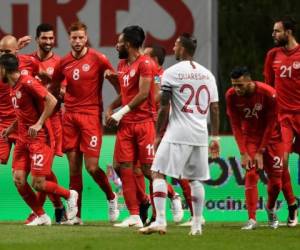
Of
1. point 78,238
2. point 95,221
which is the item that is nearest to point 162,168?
point 78,238

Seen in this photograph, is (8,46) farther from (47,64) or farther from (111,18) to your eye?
(111,18)

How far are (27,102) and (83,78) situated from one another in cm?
84

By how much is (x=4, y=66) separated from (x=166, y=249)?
406 cm

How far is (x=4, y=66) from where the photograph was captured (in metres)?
18.8

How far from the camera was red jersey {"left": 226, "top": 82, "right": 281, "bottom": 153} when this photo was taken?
19.0 metres

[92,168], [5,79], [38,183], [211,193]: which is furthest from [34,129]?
[211,193]

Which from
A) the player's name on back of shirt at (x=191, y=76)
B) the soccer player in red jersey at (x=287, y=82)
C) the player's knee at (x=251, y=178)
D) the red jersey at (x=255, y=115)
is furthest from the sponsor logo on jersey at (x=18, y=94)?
the soccer player in red jersey at (x=287, y=82)

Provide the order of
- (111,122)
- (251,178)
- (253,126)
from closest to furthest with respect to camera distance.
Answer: (111,122) → (251,178) → (253,126)

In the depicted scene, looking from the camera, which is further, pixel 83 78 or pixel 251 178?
pixel 83 78

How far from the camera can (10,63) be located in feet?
61.7

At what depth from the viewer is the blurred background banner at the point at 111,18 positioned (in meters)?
24.5

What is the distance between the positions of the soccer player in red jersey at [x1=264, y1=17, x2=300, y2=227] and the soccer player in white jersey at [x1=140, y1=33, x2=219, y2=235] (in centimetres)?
263

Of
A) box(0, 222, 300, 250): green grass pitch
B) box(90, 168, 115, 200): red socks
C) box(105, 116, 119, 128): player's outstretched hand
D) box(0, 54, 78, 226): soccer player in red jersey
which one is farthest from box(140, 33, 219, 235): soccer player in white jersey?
box(90, 168, 115, 200): red socks

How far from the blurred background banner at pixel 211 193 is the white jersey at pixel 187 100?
4.94 metres
